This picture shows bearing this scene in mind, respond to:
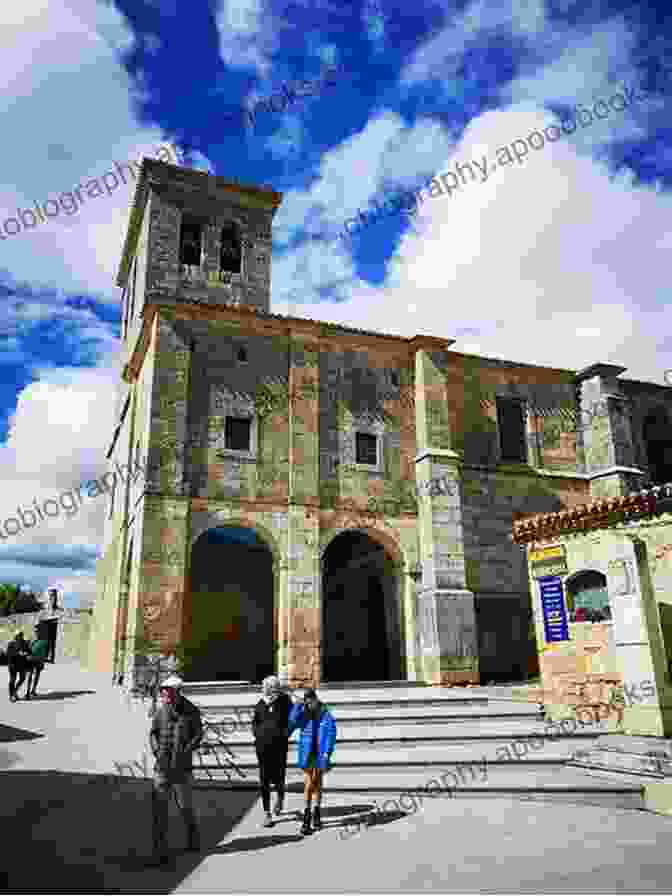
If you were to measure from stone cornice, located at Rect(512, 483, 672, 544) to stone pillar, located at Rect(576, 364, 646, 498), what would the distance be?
986 cm

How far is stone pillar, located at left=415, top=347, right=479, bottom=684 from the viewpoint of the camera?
1773cm

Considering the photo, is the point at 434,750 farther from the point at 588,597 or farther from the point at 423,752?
the point at 588,597

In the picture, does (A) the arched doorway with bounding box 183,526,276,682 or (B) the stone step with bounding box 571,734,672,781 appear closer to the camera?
(B) the stone step with bounding box 571,734,672,781

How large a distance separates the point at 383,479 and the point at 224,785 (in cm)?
1179

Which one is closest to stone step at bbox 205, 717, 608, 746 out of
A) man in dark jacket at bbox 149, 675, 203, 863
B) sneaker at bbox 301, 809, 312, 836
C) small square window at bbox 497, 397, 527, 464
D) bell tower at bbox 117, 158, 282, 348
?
sneaker at bbox 301, 809, 312, 836

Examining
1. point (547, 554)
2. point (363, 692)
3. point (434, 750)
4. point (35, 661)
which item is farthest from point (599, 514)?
point (35, 661)

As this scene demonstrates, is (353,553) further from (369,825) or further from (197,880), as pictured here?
(197,880)

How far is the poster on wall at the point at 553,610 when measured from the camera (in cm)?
1246

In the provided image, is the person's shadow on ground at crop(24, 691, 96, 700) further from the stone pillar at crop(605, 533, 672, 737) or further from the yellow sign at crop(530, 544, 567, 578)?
the stone pillar at crop(605, 533, 672, 737)

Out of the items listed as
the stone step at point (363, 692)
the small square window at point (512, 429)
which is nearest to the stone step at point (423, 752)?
the stone step at point (363, 692)

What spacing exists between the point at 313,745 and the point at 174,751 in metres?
1.66

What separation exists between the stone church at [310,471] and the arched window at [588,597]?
592 centimetres

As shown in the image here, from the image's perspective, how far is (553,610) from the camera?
1266cm

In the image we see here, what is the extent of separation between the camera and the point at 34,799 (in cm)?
819
